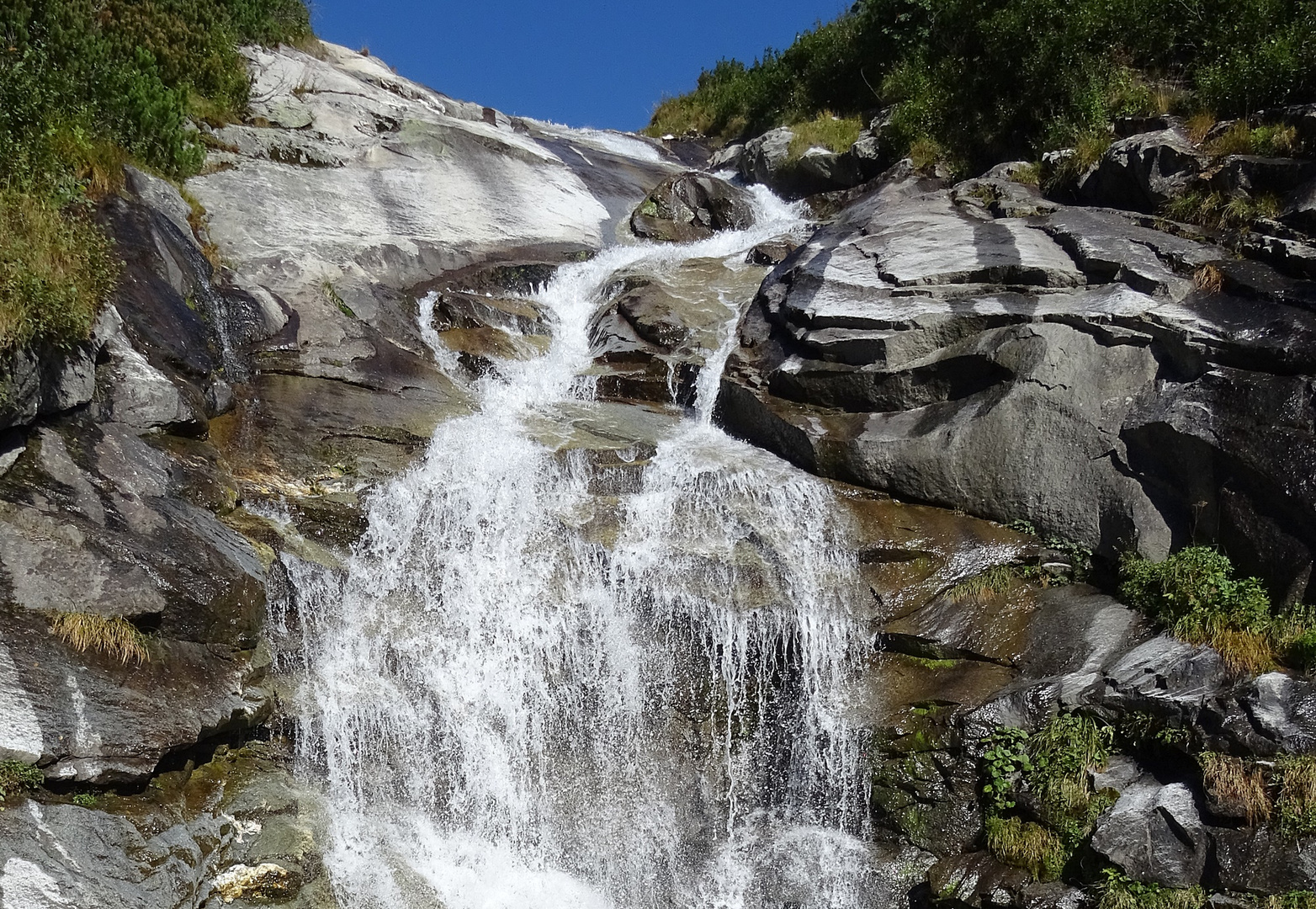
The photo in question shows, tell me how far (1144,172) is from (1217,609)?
23.4 ft

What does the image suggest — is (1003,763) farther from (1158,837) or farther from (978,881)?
(1158,837)

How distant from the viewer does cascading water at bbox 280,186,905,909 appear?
7945mm

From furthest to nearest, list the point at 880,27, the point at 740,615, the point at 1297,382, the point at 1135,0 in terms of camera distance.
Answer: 1. the point at 880,27
2. the point at 1135,0
3. the point at 740,615
4. the point at 1297,382

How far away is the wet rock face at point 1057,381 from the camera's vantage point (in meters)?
8.59

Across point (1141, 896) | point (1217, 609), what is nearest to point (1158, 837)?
point (1141, 896)

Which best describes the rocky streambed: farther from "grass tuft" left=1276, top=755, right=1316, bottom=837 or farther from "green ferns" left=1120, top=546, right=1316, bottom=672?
"green ferns" left=1120, top=546, right=1316, bottom=672

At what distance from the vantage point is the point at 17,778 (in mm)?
6055

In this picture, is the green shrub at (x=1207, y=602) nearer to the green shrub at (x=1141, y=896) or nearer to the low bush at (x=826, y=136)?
the green shrub at (x=1141, y=896)

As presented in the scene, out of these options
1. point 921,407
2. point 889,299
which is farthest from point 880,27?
point 921,407

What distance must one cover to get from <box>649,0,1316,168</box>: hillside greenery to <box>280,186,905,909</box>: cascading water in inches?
348

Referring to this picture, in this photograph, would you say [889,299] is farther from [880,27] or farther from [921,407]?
[880,27]

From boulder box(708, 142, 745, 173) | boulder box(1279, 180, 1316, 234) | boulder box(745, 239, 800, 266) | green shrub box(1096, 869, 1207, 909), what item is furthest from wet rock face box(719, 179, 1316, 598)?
boulder box(708, 142, 745, 173)

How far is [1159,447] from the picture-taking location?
9.27 meters

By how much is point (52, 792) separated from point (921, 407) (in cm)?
906
